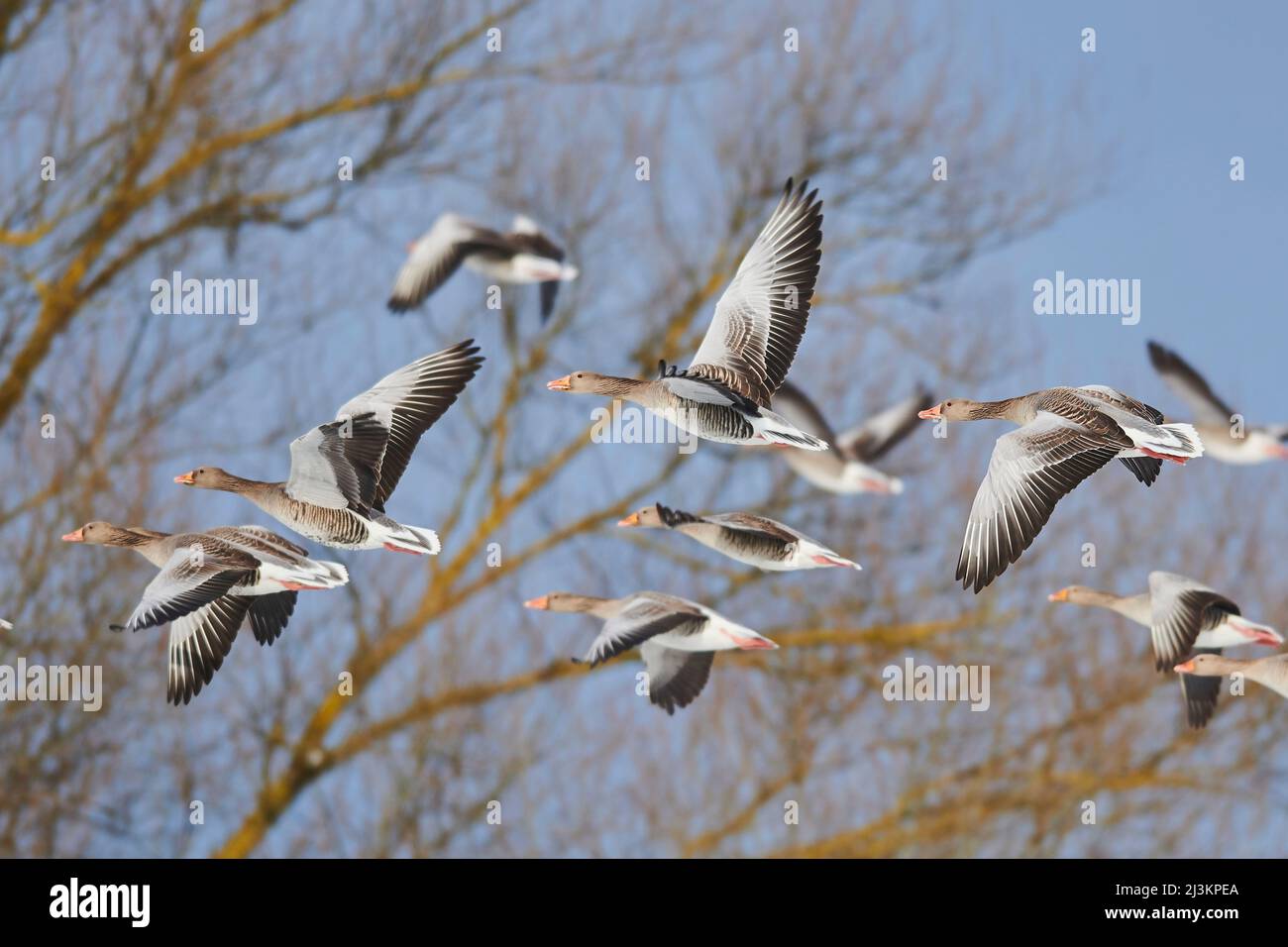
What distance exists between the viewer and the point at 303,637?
46.9 ft

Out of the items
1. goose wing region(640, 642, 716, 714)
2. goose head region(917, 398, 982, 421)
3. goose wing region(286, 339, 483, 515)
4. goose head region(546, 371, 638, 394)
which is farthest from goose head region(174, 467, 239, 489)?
goose head region(917, 398, 982, 421)

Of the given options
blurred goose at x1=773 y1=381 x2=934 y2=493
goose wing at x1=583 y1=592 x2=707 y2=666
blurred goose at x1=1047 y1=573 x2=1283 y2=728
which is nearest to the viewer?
goose wing at x1=583 y1=592 x2=707 y2=666

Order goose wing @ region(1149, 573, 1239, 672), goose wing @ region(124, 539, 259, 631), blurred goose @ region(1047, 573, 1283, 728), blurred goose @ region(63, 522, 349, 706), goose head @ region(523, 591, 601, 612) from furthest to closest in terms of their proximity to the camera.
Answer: goose head @ region(523, 591, 601, 612), goose wing @ region(1149, 573, 1239, 672), blurred goose @ region(1047, 573, 1283, 728), blurred goose @ region(63, 522, 349, 706), goose wing @ region(124, 539, 259, 631)

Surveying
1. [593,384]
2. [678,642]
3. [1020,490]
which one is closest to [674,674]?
[678,642]

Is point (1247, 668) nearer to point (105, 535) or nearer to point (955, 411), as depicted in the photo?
point (955, 411)

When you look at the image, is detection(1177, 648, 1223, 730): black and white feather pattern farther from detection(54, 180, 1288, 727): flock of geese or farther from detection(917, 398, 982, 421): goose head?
detection(917, 398, 982, 421): goose head

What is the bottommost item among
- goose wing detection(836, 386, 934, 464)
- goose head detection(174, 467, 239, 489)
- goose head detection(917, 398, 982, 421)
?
goose head detection(174, 467, 239, 489)

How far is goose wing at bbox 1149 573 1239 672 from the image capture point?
25.0 feet

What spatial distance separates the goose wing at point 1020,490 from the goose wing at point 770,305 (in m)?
0.94

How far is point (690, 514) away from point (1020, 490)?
4.84ft

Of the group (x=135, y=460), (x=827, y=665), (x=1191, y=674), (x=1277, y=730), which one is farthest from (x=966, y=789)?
(x=135, y=460)

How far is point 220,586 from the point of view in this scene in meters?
5.60

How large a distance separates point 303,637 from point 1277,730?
8113mm

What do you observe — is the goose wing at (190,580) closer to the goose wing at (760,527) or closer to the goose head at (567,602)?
the goose wing at (760,527)
